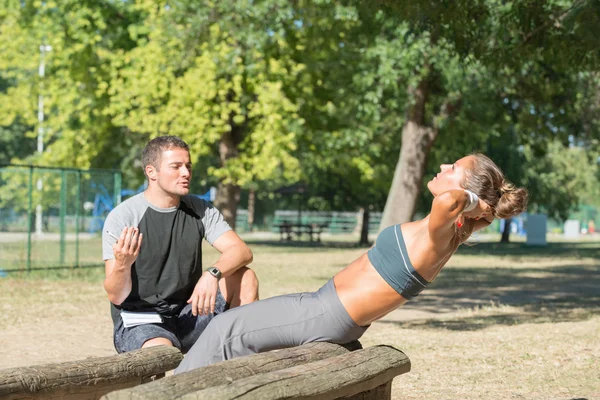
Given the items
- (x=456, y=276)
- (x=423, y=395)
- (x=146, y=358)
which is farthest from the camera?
(x=456, y=276)

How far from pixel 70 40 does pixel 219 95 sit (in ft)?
22.7

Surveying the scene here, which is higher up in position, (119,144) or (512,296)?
(119,144)

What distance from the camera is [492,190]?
4.83 metres

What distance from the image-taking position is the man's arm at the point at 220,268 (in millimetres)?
5277

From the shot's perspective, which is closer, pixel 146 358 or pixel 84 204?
pixel 146 358

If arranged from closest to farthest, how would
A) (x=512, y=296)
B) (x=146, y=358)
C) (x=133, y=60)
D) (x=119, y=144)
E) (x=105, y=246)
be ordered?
(x=146, y=358) < (x=105, y=246) < (x=512, y=296) < (x=133, y=60) < (x=119, y=144)

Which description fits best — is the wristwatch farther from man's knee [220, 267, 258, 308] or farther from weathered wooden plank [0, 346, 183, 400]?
weathered wooden plank [0, 346, 183, 400]

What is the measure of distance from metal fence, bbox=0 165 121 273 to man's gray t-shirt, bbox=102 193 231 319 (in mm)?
12553

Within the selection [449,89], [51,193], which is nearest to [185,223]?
[51,193]

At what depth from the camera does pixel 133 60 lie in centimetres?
3356

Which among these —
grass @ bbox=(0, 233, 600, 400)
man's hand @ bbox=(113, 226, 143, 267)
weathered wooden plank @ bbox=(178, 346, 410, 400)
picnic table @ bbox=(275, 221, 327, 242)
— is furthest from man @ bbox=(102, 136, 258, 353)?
picnic table @ bbox=(275, 221, 327, 242)

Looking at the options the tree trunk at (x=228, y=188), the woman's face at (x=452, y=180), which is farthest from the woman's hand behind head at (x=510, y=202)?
the tree trunk at (x=228, y=188)

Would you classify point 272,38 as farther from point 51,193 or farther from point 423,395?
point 423,395

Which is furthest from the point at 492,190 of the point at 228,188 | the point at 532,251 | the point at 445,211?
the point at 532,251
